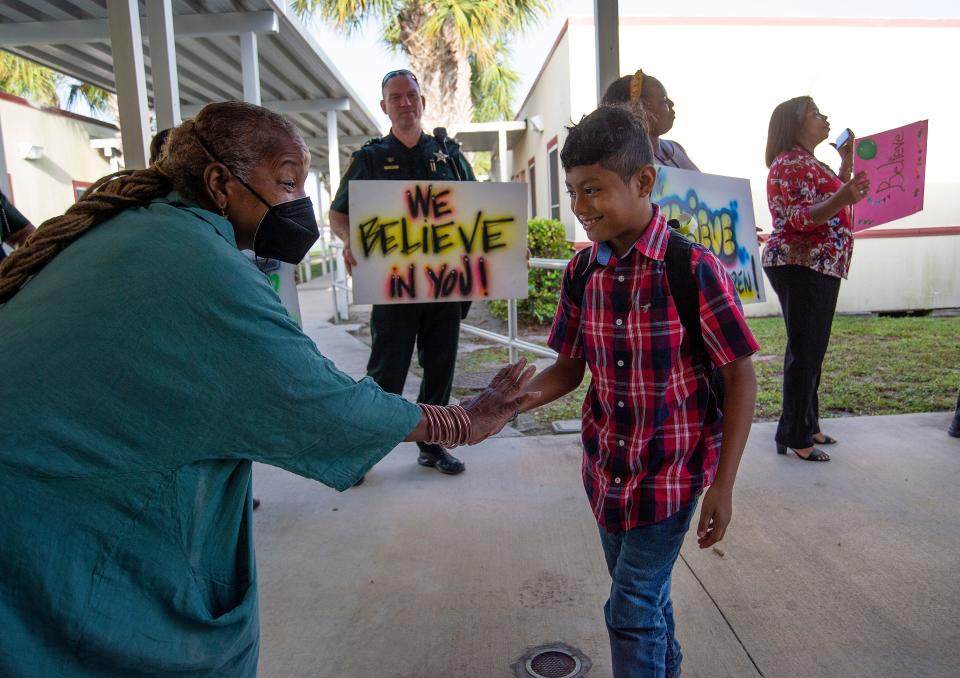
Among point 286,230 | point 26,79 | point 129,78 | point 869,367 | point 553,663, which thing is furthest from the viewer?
point 26,79

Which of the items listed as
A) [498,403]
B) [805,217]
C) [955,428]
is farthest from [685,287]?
[955,428]

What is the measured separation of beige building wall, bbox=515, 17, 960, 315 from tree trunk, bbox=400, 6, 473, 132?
5.78m

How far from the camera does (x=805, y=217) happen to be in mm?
3465

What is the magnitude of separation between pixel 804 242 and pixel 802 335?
484mm

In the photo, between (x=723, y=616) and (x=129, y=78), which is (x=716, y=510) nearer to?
(x=723, y=616)

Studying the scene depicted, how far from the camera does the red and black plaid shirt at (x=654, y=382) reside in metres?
1.63

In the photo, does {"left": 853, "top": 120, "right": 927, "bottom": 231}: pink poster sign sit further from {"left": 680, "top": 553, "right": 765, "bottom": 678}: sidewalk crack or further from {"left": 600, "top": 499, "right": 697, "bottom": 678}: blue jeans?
{"left": 600, "top": 499, "right": 697, "bottom": 678}: blue jeans

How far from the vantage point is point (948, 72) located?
30.9 ft

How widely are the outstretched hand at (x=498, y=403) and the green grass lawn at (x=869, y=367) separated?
135 inches

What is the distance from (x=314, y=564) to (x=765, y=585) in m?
1.76

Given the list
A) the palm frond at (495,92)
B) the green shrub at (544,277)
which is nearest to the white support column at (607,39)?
the green shrub at (544,277)

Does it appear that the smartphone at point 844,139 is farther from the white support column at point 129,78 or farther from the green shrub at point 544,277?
the green shrub at point 544,277

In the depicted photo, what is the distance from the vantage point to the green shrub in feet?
29.2

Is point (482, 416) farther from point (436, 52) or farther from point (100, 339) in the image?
point (436, 52)
